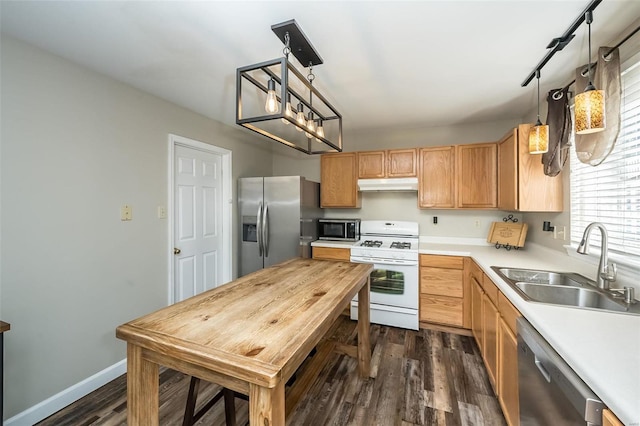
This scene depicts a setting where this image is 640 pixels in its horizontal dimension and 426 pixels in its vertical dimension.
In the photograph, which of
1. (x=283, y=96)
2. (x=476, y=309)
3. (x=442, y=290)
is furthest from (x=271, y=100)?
(x=442, y=290)

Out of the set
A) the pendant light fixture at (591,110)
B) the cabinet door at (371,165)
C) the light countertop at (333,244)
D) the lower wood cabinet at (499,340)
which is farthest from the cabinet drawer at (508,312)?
the cabinet door at (371,165)

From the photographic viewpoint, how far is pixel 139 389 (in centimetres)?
106

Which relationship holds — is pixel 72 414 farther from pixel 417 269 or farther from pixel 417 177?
pixel 417 177

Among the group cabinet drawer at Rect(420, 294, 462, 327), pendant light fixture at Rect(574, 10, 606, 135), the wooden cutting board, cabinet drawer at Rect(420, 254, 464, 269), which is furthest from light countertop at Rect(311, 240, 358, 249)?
pendant light fixture at Rect(574, 10, 606, 135)

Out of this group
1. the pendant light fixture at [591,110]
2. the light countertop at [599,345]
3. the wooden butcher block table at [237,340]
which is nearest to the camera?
the light countertop at [599,345]

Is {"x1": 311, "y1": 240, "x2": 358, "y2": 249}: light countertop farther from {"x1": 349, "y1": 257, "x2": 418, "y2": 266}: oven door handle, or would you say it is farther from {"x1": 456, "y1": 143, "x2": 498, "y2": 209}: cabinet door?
{"x1": 456, "y1": 143, "x2": 498, "y2": 209}: cabinet door

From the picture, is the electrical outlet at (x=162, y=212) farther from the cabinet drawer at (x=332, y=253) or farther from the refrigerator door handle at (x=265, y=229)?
the cabinet drawer at (x=332, y=253)

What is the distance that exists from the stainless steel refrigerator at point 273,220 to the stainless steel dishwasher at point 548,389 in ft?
7.77

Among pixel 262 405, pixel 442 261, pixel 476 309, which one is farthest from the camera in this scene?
pixel 442 261

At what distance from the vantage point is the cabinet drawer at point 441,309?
112 inches

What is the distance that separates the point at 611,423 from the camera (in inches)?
28.4

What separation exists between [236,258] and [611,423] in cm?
339

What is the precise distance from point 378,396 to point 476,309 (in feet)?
4.17

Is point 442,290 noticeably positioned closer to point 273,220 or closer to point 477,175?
point 477,175
